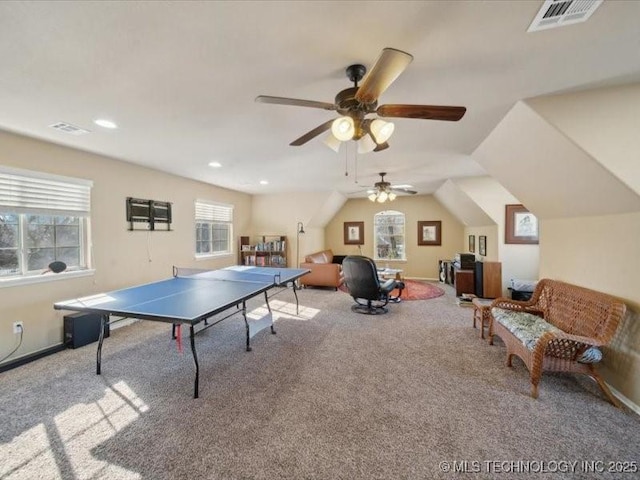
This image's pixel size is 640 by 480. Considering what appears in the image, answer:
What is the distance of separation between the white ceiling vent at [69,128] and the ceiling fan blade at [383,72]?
2886mm

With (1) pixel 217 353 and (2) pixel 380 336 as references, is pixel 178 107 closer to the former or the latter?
(1) pixel 217 353

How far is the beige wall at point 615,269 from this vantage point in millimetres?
2137

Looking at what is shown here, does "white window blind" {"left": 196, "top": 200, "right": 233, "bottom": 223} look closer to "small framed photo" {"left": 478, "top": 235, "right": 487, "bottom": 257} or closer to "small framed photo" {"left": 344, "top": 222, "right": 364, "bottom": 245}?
"small framed photo" {"left": 344, "top": 222, "right": 364, "bottom": 245}

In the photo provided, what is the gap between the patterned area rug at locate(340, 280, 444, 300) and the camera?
5.65 metres

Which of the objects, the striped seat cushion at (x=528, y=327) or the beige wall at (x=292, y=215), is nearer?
the striped seat cushion at (x=528, y=327)

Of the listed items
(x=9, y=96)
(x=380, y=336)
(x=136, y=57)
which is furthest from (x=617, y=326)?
(x=9, y=96)

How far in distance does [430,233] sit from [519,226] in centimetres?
260

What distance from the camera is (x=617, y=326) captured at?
207 centimetres

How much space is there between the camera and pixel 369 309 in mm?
4559

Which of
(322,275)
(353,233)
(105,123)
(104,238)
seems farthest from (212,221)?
(353,233)

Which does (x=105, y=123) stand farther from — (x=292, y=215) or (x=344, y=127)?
(x=292, y=215)

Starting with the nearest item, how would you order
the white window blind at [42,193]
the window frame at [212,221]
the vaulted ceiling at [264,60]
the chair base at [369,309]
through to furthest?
the vaulted ceiling at [264,60]
the white window blind at [42,193]
the chair base at [369,309]
the window frame at [212,221]

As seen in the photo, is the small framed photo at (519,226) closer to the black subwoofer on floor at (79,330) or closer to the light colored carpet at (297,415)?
the light colored carpet at (297,415)

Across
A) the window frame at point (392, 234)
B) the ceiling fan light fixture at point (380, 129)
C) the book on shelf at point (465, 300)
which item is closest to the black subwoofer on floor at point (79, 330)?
the ceiling fan light fixture at point (380, 129)
